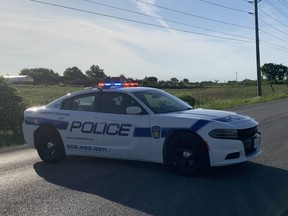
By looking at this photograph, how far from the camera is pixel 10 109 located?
14523 millimetres

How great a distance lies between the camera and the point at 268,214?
5.10 metres

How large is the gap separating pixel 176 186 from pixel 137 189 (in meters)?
0.58

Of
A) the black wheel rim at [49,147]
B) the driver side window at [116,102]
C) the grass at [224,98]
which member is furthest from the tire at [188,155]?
the grass at [224,98]

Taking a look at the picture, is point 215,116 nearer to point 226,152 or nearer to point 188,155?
point 226,152

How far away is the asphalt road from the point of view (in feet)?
18.0

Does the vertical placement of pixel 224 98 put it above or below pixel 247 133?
below

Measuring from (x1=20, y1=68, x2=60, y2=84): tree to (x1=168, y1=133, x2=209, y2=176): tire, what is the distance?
393 feet

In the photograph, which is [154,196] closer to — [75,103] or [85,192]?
[85,192]

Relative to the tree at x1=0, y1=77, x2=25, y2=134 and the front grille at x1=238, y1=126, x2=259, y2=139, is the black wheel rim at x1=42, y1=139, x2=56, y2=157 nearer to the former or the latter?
the front grille at x1=238, y1=126, x2=259, y2=139

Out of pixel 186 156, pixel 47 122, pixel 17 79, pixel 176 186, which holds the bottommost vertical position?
pixel 176 186

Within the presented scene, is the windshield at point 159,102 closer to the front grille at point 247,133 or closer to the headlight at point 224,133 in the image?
the headlight at point 224,133

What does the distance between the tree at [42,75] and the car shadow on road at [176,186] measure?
119 m

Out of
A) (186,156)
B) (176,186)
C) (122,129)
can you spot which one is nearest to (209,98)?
(122,129)

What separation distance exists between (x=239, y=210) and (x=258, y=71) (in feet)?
117
